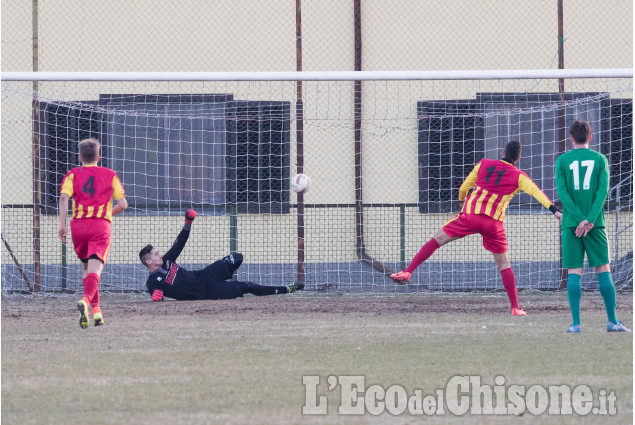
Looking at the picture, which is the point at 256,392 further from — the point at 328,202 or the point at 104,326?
the point at 328,202

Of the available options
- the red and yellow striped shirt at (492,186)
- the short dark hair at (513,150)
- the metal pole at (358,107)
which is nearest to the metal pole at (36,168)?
the metal pole at (358,107)

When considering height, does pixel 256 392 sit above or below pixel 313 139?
below

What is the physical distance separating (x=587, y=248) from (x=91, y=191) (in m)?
→ 3.99

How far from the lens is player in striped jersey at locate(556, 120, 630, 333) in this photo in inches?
277

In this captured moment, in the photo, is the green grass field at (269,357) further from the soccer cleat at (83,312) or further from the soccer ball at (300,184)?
the soccer ball at (300,184)

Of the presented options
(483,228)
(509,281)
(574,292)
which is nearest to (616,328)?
(574,292)

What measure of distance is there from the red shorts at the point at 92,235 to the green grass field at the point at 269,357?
0.66 m

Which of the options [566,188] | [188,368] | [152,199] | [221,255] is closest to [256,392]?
[188,368]

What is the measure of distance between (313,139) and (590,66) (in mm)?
4019

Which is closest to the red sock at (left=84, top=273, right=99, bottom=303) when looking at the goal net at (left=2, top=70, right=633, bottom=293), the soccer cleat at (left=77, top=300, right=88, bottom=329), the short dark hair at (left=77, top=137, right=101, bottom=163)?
the soccer cleat at (left=77, top=300, right=88, bottom=329)

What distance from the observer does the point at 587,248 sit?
23.3 ft

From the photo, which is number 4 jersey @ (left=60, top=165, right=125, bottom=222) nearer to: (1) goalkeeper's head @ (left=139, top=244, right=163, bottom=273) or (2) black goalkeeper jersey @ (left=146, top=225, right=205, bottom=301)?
(2) black goalkeeper jersey @ (left=146, top=225, right=205, bottom=301)

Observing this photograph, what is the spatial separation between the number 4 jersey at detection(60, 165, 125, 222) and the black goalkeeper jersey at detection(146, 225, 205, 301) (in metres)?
2.35

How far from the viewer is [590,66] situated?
515 inches
